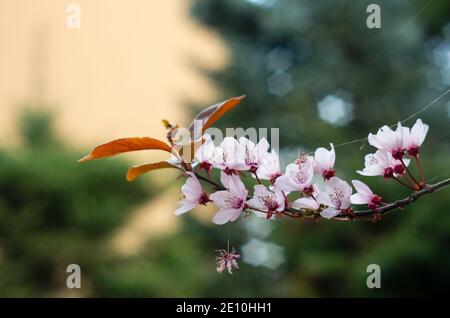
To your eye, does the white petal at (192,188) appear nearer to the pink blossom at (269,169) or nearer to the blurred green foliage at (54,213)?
the pink blossom at (269,169)

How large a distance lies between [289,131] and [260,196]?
7.28ft

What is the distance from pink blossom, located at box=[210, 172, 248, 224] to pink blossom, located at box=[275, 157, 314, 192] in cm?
3

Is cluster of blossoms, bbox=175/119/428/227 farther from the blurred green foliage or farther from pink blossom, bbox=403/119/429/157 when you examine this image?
the blurred green foliage

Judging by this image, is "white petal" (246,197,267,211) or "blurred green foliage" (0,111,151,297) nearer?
"white petal" (246,197,267,211)

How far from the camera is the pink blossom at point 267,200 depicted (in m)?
0.42

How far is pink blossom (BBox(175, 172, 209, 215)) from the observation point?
1.44ft

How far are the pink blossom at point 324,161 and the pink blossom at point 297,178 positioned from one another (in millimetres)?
10

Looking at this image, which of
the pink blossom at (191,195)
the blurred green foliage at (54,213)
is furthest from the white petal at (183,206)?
the blurred green foliage at (54,213)

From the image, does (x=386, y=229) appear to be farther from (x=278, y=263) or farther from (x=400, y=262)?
(x=278, y=263)

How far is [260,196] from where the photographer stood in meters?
0.42

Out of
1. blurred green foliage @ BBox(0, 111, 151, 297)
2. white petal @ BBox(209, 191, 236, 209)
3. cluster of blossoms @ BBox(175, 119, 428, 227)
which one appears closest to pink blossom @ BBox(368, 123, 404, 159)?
cluster of blossoms @ BBox(175, 119, 428, 227)

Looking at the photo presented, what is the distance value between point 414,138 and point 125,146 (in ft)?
0.65

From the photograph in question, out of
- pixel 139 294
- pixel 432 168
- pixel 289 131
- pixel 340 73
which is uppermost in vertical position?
pixel 340 73
